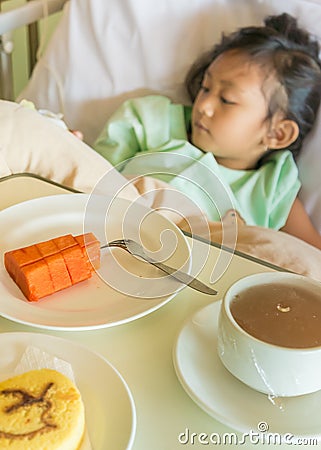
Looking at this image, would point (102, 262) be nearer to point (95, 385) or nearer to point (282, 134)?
point (95, 385)

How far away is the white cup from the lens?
561mm

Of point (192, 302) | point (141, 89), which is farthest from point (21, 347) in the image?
point (141, 89)

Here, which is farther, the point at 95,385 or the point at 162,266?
the point at 162,266

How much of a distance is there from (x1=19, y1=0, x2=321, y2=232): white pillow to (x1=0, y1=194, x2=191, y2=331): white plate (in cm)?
66

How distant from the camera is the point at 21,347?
24.8 inches

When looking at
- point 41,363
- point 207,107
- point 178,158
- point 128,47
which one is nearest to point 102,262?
point 41,363

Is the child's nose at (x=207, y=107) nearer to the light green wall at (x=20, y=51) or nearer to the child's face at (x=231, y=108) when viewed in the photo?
the child's face at (x=231, y=108)

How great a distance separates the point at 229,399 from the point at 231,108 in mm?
916

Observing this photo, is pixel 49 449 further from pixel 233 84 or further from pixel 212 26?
pixel 212 26

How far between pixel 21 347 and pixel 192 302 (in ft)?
0.69

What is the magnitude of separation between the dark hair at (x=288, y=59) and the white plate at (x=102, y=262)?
655mm

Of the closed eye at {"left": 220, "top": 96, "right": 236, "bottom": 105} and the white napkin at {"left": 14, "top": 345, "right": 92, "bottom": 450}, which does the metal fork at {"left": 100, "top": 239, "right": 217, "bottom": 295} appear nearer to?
the white napkin at {"left": 14, "top": 345, "right": 92, "bottom": 450}

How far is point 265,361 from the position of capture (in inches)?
22.5

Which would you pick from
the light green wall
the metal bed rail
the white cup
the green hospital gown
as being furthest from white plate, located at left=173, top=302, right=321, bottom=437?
the light green wall
